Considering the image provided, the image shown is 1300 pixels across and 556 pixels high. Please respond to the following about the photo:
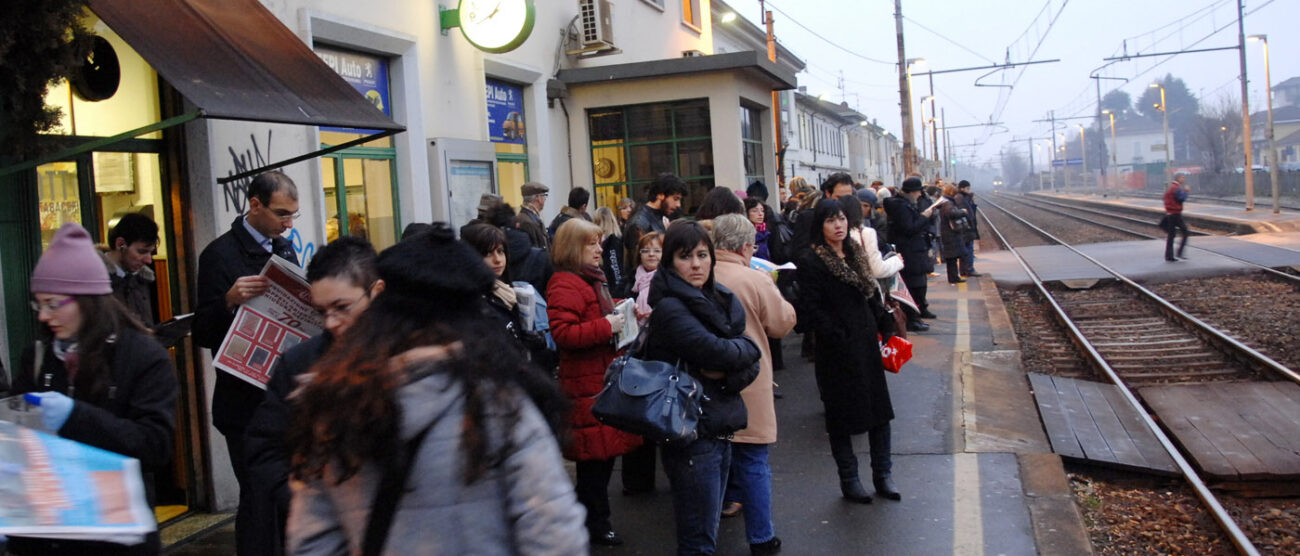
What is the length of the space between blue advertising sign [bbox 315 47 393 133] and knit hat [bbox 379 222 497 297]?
21.0 ft

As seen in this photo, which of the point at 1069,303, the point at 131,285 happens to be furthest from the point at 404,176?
the point at 1069,303

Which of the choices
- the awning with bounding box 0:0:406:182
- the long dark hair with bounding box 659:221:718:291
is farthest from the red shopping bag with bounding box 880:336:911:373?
the awning with bounding box 0:0:406:182

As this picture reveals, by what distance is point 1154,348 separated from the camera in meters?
12.8

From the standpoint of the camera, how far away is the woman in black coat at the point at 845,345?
604 centimetres

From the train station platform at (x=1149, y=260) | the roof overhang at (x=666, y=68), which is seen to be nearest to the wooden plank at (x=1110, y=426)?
the roof overhang at (x=666, y=68)

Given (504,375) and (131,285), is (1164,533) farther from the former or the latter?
(131,285)

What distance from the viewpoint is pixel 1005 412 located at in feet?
28.3

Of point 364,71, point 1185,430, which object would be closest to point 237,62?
point 364,71

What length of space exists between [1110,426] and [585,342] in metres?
5.36

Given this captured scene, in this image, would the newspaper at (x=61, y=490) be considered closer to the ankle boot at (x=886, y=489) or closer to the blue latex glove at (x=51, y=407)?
the blue latex glove at (x=51, y=407)

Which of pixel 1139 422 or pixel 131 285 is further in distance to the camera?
pixel 1139 422

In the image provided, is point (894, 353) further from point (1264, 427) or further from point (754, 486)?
point (1264, 427)

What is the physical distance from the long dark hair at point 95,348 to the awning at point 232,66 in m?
1.82

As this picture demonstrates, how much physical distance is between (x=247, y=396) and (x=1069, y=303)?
15.4 m
